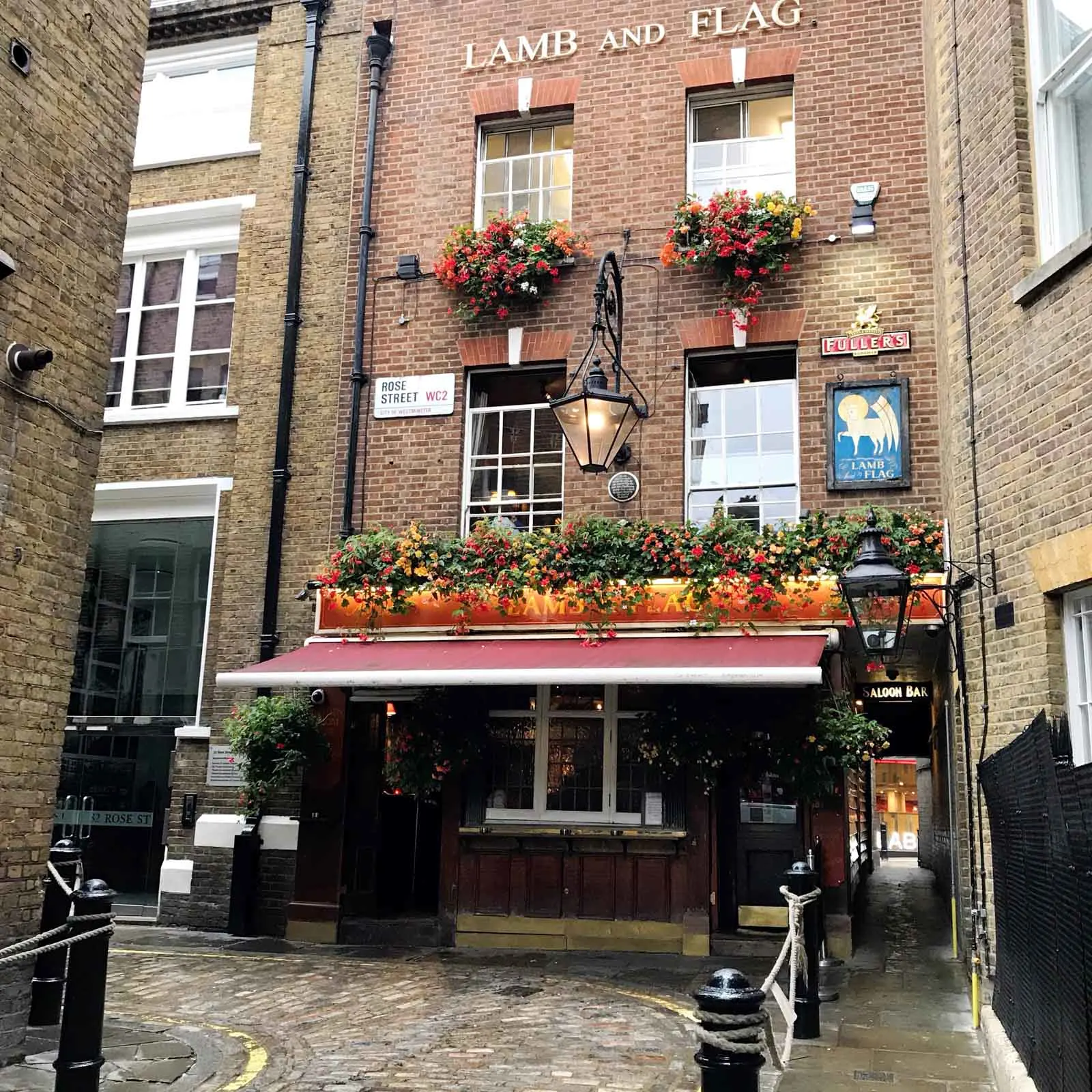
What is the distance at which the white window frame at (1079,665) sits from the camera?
6945 millimetres

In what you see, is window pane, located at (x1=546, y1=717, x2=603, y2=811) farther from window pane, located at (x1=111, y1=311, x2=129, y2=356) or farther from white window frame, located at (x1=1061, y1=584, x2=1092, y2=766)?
window pane, located at (x1=111, y1=311, x2=129, y2=356)

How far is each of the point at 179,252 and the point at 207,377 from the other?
1887mm

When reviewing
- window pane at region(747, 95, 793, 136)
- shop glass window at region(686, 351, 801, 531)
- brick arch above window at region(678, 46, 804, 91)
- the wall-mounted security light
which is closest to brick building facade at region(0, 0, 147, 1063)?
shop glass window at region(686, 351, 801, 531)

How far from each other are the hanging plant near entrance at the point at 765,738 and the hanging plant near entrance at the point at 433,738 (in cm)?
175

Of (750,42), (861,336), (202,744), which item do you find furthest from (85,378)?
(750,42)

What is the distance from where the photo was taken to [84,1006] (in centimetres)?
546

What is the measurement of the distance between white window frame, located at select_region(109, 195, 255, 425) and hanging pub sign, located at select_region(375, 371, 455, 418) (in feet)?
8.12

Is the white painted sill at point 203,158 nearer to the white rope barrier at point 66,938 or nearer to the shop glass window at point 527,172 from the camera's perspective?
the shop glass window at point 527,172

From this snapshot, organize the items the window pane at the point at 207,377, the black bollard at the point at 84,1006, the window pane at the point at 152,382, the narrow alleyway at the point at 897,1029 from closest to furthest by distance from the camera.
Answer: the black bollard at the point at 84,1006
the narrow alleyway at the point at 897,1029
the window pane at the point at 207,377
the window pane at the point at 152,382

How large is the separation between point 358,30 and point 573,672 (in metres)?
9.30

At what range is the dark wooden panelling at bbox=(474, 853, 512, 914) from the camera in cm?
1146

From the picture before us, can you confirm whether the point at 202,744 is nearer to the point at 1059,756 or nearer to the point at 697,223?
the point at 697,223

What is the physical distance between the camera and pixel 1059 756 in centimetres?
484

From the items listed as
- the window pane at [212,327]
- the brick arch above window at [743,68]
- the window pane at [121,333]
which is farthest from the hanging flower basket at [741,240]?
the window pane at [121,333]
